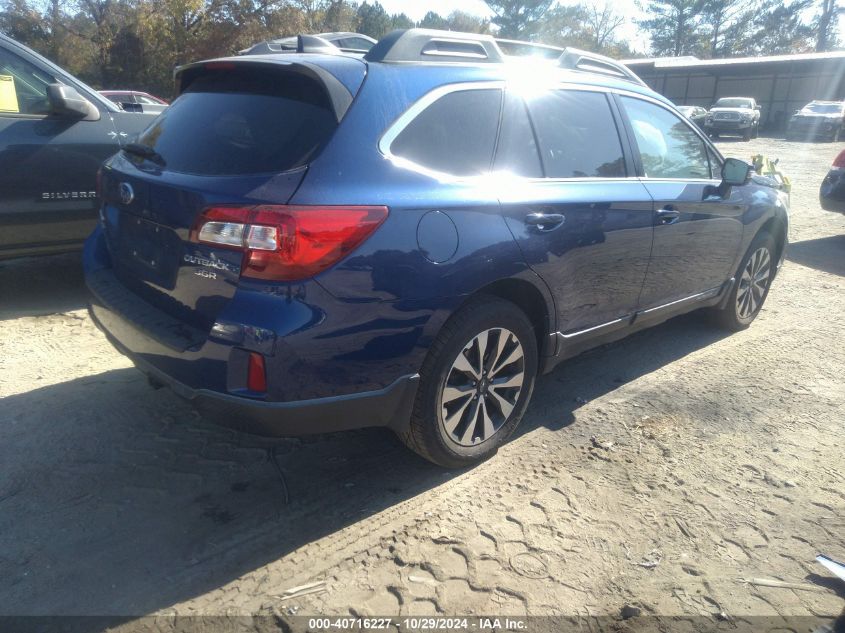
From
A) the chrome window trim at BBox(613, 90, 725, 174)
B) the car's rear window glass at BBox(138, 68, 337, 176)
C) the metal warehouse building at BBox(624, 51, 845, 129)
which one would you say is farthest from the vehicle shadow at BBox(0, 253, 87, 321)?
the metal warehouse building at BBox(624, 51, 845, 129)

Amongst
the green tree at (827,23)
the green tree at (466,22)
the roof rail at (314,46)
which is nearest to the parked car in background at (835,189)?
the roof rail at (314,46)

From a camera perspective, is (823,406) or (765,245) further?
(765,245)

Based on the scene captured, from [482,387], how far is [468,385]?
9 cm

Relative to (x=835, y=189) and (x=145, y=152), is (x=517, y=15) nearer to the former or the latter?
(x=835, y=189)

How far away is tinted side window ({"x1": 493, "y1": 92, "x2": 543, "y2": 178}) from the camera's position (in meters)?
3.14

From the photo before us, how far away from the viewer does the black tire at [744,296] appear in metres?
5.05

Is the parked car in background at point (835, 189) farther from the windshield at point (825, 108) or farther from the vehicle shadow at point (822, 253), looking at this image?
the windshield at point (825, 108)

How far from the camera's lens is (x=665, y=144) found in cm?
430

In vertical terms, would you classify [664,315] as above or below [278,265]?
below

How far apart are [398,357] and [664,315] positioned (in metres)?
2.33

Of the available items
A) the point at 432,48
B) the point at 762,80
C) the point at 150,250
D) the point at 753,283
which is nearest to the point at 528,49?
the point at 432,48

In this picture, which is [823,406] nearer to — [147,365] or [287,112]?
[287,112]

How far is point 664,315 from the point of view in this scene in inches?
170

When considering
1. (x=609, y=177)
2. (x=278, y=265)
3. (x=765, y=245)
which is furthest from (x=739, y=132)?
(x=278, y=265)
